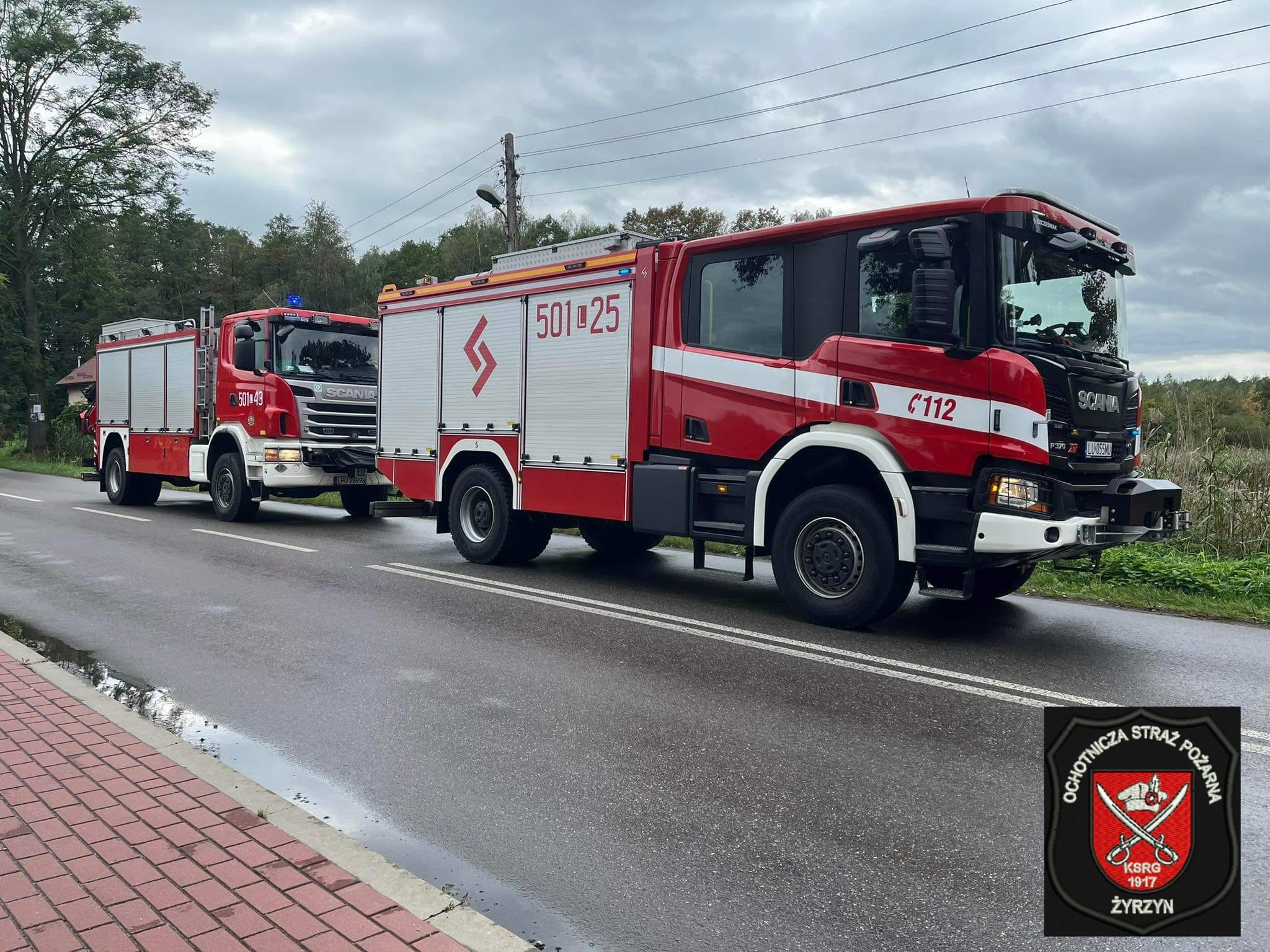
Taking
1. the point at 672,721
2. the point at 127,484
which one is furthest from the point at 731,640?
the point at 127,484

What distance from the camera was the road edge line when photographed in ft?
A: 9.44

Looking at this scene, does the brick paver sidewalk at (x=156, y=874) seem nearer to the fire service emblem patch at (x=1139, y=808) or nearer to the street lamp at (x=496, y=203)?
the fire service emblem patch at (x=1139, y=808)

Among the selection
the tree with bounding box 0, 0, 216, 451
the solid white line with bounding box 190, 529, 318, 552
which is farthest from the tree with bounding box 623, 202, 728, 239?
the solid white line with bounding box 190, 529, 318, 552

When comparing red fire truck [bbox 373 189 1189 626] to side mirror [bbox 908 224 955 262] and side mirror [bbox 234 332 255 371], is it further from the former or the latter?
side mirror [bbox 234 332 255 371]

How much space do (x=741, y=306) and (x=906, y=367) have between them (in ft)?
5.31

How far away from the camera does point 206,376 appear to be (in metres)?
15.2

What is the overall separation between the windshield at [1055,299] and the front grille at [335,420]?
9.55 metres

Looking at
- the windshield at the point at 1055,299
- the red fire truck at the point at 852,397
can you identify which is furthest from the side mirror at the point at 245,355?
the windshield at the point at 1055,299

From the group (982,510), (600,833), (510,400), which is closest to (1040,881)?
(600,833)

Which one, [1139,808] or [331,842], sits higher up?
[1139,808]

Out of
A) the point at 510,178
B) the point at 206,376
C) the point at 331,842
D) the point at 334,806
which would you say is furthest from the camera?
the point at 510,178

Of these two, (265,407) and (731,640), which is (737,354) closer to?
(731,640)

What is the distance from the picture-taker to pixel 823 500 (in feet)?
23.4

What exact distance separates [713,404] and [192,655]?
424cm
